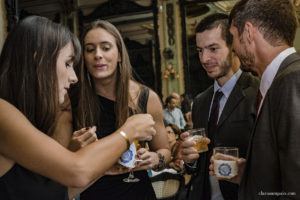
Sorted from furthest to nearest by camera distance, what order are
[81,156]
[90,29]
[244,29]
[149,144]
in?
A: [149,144], [90,29], [244,29], [81,156]

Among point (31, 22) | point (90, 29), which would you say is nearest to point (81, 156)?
point (31, 22)

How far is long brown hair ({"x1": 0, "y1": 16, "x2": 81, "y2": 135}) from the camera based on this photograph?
1.25 meters

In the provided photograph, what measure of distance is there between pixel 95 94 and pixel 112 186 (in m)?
0.61

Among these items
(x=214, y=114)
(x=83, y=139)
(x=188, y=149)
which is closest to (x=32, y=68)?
(x=83, y=139)

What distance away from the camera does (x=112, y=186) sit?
6.14 ft

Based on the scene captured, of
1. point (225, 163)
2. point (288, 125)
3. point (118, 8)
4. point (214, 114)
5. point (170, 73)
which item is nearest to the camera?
point (288, 125)

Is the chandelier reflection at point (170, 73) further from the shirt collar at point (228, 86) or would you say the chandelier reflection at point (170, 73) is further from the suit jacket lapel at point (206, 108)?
the shirt collar at point (228, 86)

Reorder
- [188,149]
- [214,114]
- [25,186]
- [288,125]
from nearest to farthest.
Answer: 1. [288,125]
2. [25,186]
3. [188,149]
4. [214,114]

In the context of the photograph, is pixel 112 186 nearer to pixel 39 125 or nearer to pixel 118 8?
pixel 39 125

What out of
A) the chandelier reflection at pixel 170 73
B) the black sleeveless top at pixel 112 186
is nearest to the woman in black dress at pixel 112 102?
the black sleeveless top at pixel 112 186

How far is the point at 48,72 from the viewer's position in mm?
1307

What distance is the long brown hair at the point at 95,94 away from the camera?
6.46 feet

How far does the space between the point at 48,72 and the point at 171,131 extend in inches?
137

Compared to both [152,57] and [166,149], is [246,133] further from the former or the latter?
[152,57]
